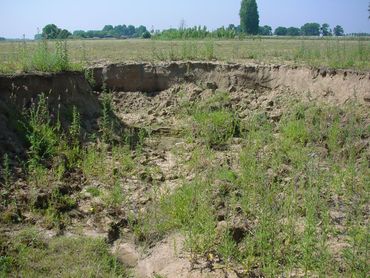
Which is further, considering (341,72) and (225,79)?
(225,79)

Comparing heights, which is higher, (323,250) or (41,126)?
(41,126)

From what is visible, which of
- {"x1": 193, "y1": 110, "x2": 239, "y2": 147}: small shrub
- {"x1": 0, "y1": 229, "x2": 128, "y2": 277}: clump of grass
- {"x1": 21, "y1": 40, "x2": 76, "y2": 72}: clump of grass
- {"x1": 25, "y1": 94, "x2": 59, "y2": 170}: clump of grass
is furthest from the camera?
{"x1": 21, "y1": 40, "x2": 76, "y2": 72}: clump of grass

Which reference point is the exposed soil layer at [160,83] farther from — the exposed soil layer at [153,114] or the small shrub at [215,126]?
the small shrub at [215,126]

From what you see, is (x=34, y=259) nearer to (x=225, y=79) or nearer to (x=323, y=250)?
(x=323, y=250)

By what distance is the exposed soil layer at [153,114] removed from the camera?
16.0ft

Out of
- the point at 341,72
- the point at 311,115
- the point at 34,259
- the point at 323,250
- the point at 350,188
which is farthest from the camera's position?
the point at 341,72

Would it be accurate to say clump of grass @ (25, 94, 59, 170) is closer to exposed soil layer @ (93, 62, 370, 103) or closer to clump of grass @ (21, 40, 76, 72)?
clump of grass @ (21, 40, 76, 72)

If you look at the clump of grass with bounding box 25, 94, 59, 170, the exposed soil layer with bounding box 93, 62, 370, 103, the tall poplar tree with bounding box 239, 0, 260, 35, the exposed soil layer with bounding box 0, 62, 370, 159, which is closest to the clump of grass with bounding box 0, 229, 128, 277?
the clump of grass with bounding box 25, 94, 59, 170

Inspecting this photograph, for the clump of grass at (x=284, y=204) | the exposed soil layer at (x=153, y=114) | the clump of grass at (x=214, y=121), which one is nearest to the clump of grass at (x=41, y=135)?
the exposed soil layer at (x=153, y=114)

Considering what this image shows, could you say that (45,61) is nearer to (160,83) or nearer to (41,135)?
(41,135)

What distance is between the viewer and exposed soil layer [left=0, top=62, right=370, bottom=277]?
4867 millimetres

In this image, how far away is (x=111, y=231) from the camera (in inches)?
199

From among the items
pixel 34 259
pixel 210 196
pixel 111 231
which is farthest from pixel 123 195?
pixel 34 259

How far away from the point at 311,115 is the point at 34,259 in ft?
17.3
